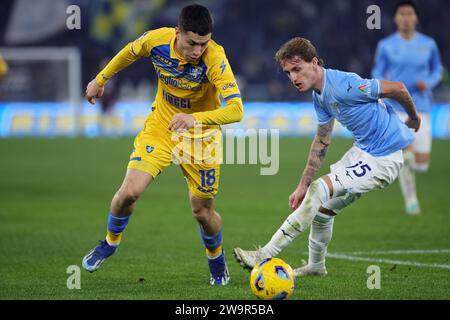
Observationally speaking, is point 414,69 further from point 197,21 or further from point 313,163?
point 197,21

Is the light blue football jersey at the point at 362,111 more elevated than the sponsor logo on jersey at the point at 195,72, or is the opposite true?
the sponsor logo on jersey at the point at 195,72

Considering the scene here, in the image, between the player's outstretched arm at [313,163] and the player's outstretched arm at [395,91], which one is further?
the player's outstretched arm at [313,163]

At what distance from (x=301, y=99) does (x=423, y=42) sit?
1722 cm

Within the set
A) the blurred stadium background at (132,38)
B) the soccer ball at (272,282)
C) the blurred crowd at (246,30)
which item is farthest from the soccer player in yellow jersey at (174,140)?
the blurred crowd at (246,30)

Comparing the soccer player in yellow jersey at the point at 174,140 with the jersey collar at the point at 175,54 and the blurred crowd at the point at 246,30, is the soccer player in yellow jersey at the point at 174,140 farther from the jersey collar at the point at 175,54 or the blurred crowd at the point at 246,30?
the blurred crowd at the point at 246,30

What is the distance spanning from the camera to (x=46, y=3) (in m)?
30.2

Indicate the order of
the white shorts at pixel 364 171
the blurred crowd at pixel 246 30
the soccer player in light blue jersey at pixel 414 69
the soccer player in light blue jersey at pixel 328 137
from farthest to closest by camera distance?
the blurred crowd at pixel 246 30 < the soccer player in light blue jersey at pixel 414 69 < the white shorts at pixel 364 171 < the soccer player in light blue jersey at pixel 328 137

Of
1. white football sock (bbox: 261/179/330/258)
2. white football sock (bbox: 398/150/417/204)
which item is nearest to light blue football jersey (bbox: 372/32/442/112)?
white football sock (bbox: 398/150/417/204)

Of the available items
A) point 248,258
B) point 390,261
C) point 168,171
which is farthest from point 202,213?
point 168,171

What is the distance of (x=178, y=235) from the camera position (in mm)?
10117

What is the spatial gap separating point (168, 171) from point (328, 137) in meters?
11.5

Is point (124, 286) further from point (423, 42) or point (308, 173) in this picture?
point (423, 42)

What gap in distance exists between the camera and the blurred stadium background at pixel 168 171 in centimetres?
748

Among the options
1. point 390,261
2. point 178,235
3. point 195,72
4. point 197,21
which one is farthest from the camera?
point 178,235
